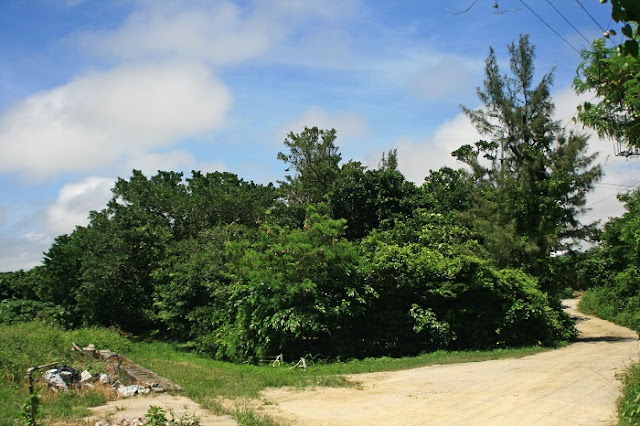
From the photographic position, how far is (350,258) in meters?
16.7

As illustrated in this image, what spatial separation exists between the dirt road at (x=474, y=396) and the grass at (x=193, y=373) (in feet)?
2.25

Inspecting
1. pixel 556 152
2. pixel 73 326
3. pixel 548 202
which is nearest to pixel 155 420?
pixel 548 202

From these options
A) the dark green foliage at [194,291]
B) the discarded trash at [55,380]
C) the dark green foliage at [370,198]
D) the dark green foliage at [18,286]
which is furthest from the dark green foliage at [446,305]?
the dark green foliage at [18,286]

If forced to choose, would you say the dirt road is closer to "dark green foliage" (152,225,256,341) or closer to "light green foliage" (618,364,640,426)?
"light green foliage" (618,364,640,426)

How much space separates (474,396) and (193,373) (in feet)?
22.9

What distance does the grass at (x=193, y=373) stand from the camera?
8492 millimetres

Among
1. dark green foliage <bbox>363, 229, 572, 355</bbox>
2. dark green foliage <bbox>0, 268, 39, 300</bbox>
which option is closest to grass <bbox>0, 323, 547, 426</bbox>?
dark green foliage <bbox>363, 229, 572, 355</bbox>

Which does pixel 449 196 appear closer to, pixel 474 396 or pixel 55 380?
pixel 474 396

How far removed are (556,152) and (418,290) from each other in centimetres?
839

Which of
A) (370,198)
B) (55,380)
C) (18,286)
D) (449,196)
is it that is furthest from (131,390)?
(18,286)

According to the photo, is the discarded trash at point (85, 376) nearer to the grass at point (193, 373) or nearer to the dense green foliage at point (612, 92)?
the grass at point (193, 373)

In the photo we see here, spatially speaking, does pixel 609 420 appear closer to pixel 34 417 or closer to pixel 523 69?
pixel 34 417

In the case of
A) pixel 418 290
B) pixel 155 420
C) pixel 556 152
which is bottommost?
pixel 155 420

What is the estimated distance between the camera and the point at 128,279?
25.1 m
